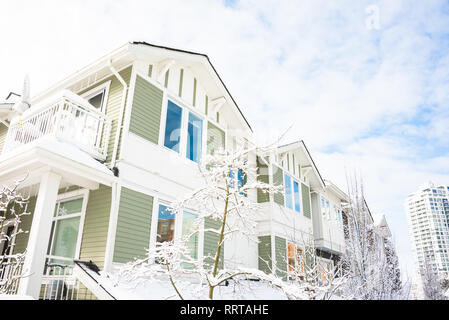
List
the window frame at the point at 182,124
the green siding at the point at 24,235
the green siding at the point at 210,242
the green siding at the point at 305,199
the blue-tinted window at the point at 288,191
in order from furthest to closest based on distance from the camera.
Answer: the green siding at the point at 305,199 < the blue-tinted window at the point at 288,191 < the green siding at the point at 210,242 < the window frame at the point at 182,124 < the green siding at the point at 24,235

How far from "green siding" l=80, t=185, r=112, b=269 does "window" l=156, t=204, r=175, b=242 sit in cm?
151

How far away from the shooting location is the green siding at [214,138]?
35.9 ft

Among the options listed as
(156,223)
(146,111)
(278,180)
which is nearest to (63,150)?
(146,111)

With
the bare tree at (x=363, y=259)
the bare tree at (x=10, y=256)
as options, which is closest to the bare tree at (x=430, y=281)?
the bare tree at (x=363, y=259)

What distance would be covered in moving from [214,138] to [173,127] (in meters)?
2.03

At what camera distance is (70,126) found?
7.58m

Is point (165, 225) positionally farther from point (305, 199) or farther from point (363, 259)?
point (305, 199)

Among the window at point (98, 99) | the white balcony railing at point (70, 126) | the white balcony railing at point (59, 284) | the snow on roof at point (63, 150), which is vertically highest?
the window at point (98, 99)

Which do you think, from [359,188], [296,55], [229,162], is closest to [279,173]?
[359,188]

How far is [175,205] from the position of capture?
5.80 m

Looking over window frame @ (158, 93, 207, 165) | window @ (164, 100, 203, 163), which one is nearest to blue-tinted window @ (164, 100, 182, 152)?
window @ (164, 100, 203, 163)

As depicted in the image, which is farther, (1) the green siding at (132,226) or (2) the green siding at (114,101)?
(2) the green siding at (114,101)

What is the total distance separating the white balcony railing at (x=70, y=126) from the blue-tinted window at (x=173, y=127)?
1.77 metres

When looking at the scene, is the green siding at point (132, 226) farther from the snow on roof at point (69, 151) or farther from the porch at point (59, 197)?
the snow on roof at point (69, 151)
